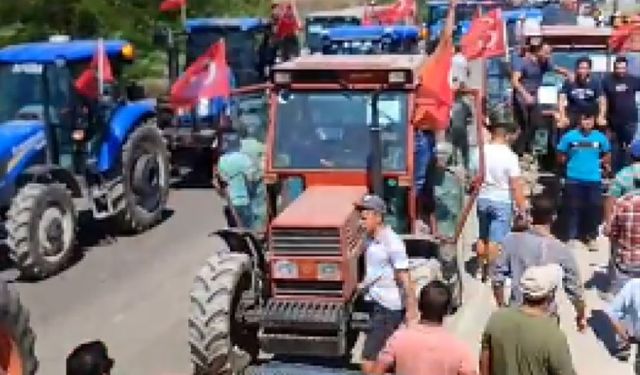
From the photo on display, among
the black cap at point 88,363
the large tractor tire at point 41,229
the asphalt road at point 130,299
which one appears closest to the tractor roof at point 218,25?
the asphalt road at point 130,299

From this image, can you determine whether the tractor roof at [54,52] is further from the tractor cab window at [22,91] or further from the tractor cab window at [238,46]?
the tractor cab window at [238,46]

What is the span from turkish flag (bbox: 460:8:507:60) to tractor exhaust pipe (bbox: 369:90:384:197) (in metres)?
6.53

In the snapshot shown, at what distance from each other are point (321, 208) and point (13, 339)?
230 cm

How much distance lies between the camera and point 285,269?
25.4 ft

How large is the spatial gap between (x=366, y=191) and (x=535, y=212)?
5.62 ft

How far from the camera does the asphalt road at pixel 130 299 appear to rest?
9.15 meters

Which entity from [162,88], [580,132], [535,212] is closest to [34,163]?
[580,132]

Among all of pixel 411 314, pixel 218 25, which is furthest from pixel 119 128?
pixel 411 314

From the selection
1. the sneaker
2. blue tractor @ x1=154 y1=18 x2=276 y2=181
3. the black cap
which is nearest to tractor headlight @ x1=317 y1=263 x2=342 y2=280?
the black cap

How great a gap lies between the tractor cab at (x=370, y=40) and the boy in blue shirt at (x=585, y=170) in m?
8.19

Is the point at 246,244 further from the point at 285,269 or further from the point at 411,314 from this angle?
the point at 411,314

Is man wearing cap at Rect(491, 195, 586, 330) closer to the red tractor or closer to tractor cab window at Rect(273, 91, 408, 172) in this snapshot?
the red tractor

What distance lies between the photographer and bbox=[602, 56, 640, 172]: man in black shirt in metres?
12.7

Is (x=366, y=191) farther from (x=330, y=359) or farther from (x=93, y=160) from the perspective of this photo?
(x=93, y=160)
